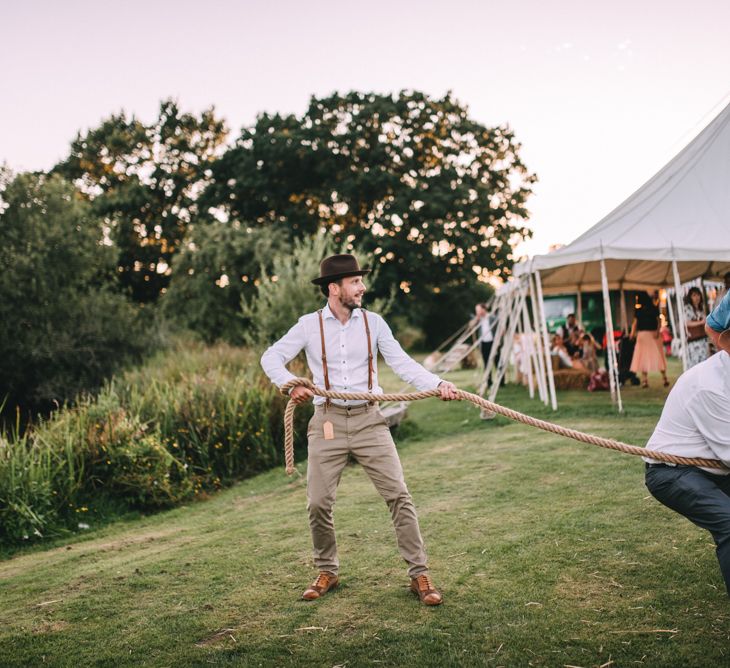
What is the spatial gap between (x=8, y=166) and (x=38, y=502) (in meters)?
16.6

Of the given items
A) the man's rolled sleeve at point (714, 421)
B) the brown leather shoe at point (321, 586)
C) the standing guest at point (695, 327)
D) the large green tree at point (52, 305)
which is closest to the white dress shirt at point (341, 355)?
the brown leather shoe at point (321, 586)

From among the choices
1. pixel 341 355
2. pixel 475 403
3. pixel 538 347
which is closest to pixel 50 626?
pixel 341 355

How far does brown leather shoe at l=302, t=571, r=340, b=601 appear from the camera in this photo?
13.3 ft

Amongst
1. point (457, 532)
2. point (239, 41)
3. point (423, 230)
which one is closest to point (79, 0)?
point (239, 41)

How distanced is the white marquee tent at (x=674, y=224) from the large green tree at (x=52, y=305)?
13.0 metres

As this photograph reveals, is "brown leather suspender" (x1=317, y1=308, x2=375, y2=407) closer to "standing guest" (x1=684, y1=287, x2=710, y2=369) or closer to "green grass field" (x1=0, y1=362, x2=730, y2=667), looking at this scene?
"green grass field" (x1=0, y1=362, x2=730, y2=667)

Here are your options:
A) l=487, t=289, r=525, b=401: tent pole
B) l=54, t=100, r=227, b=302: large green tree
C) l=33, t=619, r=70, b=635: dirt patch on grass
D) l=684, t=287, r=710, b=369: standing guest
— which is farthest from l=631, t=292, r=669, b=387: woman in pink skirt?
l=54, t=100, r=227, b=302: large green tree

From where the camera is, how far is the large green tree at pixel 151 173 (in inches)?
1268

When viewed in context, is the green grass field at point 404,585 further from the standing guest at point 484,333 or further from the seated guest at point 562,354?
the seated guest at point 562,354

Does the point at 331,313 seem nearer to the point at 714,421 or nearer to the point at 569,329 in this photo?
the point at 714,421

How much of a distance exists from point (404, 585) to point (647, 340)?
10.5 meters

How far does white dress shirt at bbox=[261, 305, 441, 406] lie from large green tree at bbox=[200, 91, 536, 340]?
2315 cm

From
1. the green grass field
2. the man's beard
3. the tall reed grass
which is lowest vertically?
the green grass field

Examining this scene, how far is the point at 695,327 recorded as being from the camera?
9898mm
